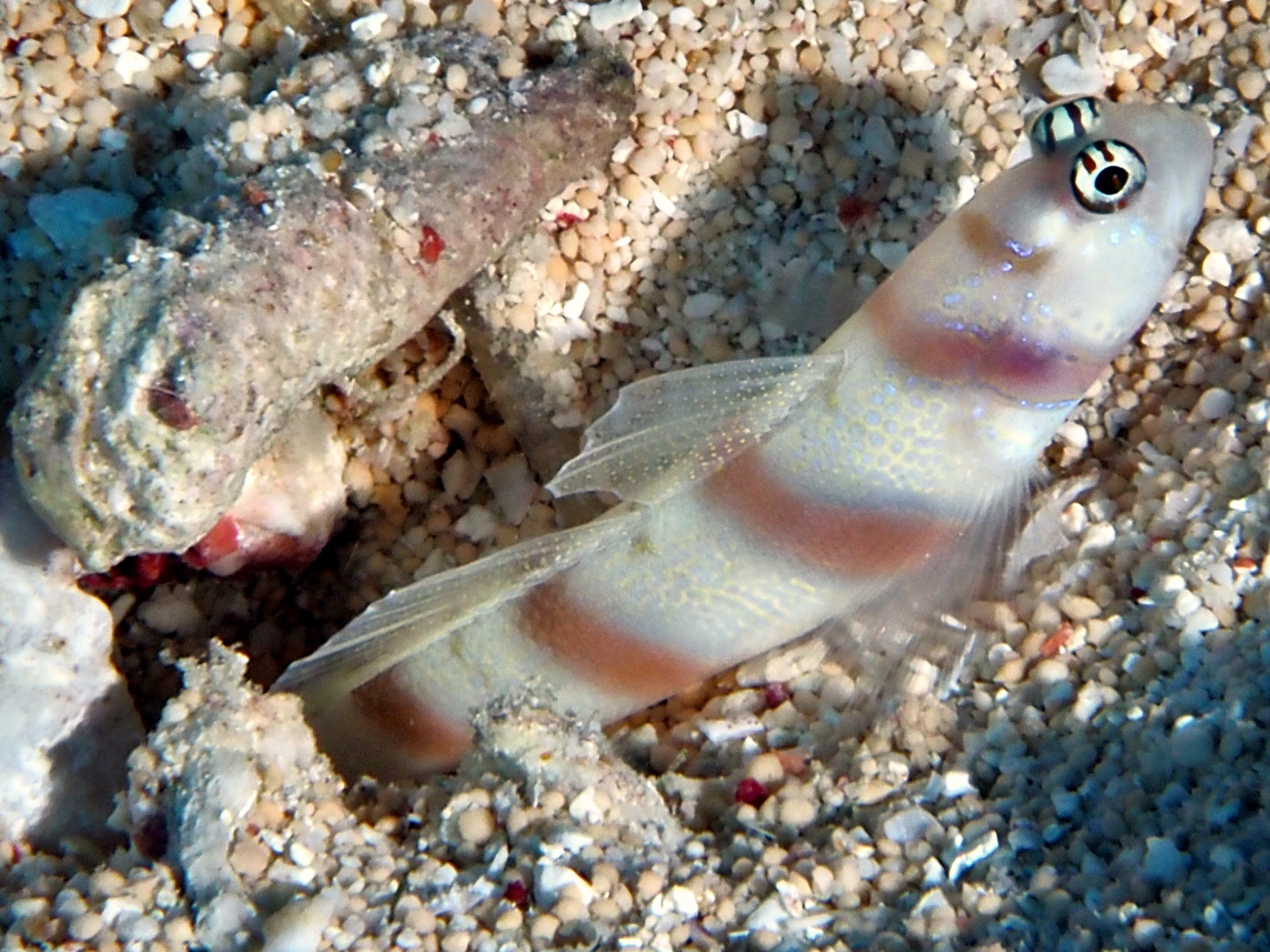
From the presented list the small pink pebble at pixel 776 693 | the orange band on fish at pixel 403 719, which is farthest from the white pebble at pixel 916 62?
the orange band on fish at pixel 403 719

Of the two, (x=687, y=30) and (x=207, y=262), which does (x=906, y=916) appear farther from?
(x=687, y=30)

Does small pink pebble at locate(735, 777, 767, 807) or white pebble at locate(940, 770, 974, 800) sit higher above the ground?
white pebble at locate(940, 770, 974, 800)

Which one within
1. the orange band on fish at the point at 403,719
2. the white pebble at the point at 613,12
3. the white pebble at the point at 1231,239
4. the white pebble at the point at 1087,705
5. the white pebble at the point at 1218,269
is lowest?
the orange band on fish at the point at 403,719

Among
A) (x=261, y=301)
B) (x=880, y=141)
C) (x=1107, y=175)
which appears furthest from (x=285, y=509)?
(x=1107, y=175)

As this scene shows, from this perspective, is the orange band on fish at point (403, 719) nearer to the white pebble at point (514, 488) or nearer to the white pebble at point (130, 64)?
the white pebble at point (514, 488)

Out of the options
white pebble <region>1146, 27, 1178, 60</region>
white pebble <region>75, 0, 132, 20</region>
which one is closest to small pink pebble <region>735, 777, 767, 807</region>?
white pebble <region>1146, 27, 1178, 60</region>

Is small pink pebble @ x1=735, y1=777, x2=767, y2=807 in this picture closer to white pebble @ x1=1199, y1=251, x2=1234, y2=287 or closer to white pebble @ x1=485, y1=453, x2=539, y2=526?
white pebble @ x1=485, y1=453, x2=539, y2=526

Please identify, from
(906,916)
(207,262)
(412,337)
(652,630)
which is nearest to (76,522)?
(207,262)
